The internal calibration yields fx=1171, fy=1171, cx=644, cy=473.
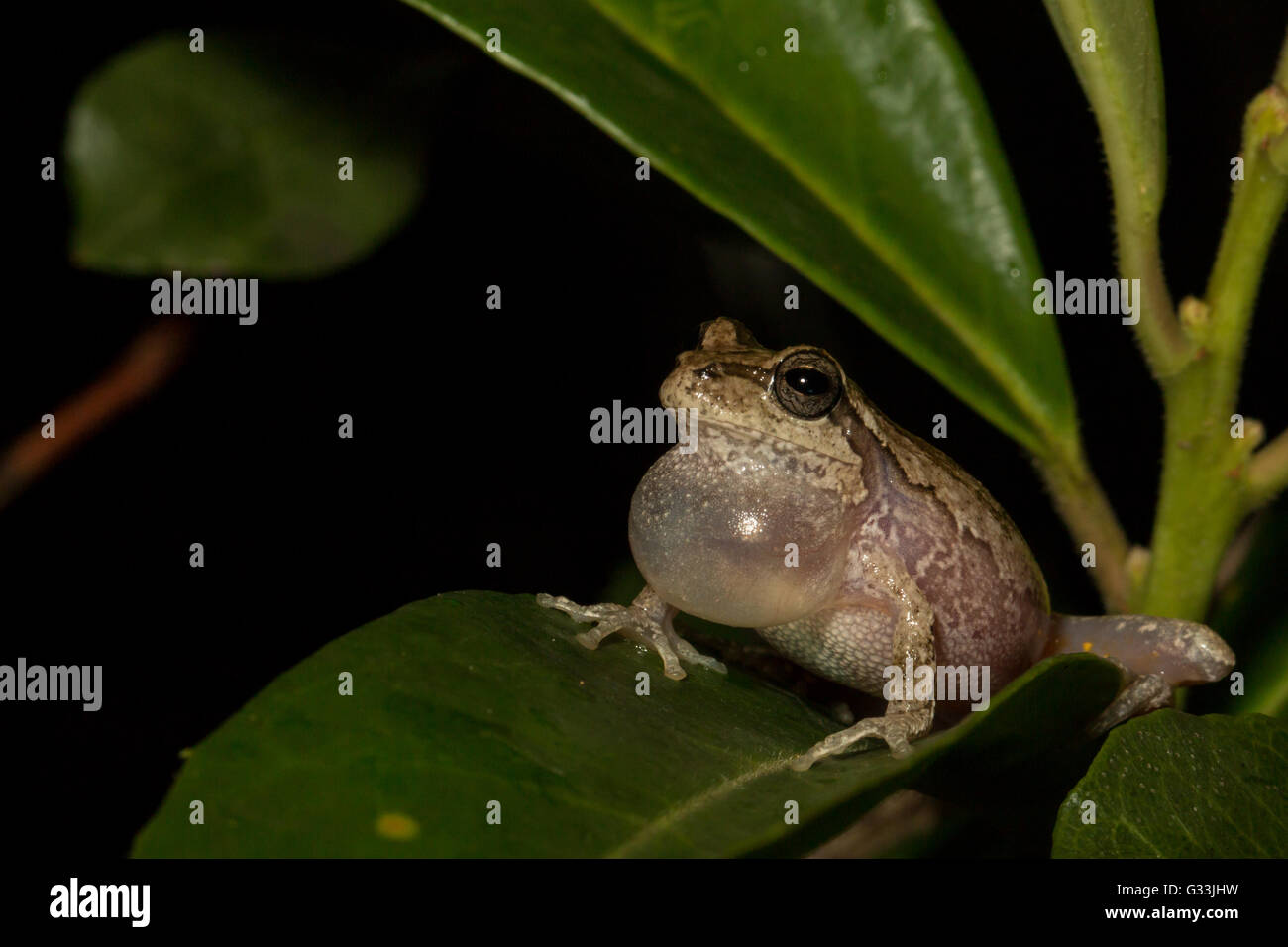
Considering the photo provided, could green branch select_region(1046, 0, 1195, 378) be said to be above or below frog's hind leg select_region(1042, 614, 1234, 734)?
above

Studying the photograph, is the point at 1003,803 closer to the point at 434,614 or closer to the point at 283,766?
the point at 434,614

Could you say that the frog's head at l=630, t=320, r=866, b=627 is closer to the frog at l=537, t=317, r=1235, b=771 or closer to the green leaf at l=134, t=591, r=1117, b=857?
the frog at l=537, t=317, r=1235, b=771

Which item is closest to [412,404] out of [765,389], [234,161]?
[234,161]

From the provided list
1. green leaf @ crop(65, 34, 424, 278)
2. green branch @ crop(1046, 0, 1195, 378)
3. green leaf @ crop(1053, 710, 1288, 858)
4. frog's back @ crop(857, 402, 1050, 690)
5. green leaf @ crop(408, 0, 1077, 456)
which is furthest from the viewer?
green leaf @ crop(65, 34, 424, 278)

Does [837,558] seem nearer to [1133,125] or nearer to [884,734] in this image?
[884,734]

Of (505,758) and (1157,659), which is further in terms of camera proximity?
(1157,659)

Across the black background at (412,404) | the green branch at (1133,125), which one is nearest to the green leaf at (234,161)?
the black background at (412,404)

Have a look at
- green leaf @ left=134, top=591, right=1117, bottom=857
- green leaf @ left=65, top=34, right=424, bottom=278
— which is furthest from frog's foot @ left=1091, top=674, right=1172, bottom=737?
green leaf @ left=65, top=34, right=424, bottom=278
